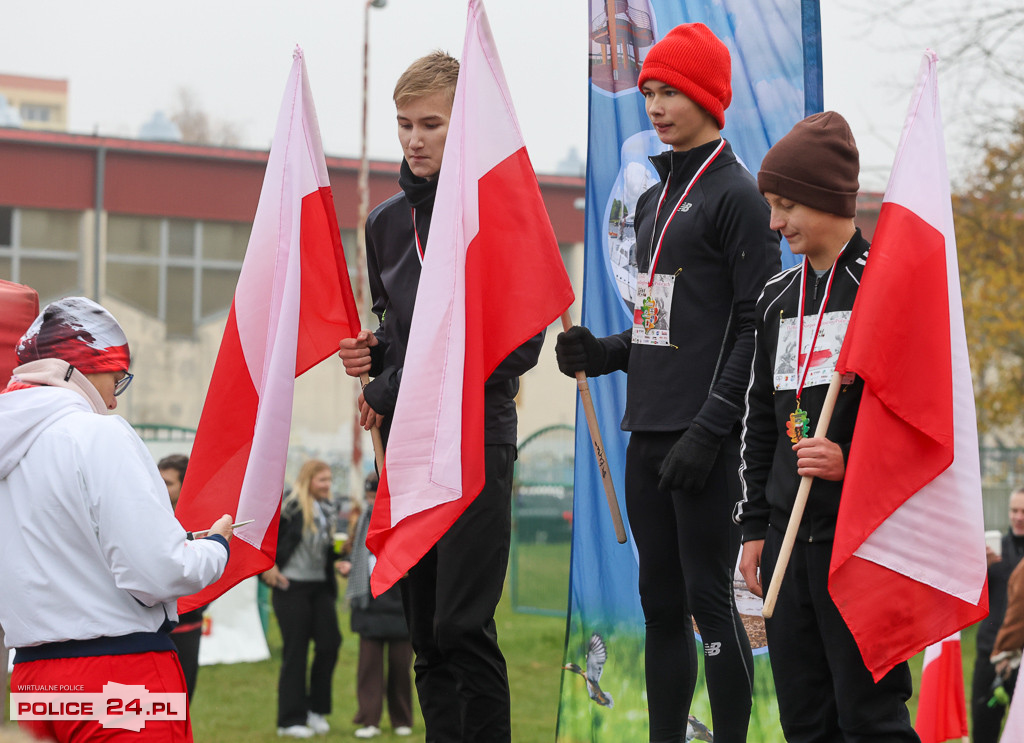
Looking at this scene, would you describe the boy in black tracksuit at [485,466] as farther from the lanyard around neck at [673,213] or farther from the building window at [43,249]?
the building window at [43,249]

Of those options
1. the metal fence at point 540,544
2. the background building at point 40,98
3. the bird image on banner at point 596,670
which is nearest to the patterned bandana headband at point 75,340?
the bird image on banner at point 596,670

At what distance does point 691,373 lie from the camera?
396cm

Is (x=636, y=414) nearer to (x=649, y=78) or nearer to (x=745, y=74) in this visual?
(x=649, y=78)

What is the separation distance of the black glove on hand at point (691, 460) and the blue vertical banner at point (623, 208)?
146 cm

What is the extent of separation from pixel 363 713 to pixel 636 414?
26.9 feet

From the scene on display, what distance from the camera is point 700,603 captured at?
3.84 metres

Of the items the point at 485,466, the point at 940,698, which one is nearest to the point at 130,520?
the point at 485,466

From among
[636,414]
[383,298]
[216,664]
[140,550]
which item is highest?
[383,298]

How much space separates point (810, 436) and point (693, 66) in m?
1.27

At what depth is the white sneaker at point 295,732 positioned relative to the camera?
11.1 m

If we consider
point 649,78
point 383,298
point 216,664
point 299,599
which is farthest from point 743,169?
point 216,664

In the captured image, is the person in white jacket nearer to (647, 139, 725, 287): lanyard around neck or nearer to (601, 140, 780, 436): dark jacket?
(601, 140, 780, 436): dark jacket

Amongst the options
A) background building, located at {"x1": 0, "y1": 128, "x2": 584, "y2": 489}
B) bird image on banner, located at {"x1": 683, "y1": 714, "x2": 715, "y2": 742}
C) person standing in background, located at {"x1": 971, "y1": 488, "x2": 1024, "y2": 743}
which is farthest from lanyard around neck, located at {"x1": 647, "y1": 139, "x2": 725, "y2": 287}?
background building, located at {"x1": 0, "y1": 128, "x2": 584, "y2": 489}

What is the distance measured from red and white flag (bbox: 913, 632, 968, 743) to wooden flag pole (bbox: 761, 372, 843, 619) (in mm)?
5543
